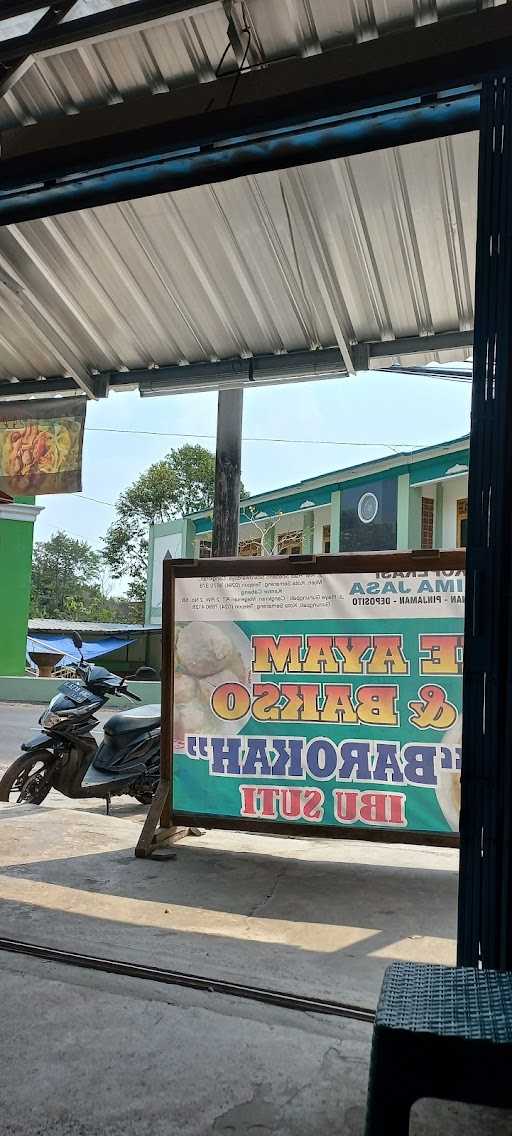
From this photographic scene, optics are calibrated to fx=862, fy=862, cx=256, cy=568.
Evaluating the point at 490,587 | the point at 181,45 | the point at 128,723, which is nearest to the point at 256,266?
the point at 181,45

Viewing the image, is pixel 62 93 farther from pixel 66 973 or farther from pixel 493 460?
pixel 66 973

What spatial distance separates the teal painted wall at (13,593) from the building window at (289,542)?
20.5 ft

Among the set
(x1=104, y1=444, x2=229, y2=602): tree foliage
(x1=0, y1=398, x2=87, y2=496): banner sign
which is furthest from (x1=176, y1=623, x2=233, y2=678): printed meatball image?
(x1=104, y1=444, x2=229, y2=602): tree foliage

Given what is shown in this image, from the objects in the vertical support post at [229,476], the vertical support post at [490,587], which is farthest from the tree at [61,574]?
the vertical support post at [490,587]

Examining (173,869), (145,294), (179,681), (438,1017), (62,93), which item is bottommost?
(173,869)

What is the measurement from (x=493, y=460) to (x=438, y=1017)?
1635mm

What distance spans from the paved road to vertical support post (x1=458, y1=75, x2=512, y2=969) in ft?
15.3

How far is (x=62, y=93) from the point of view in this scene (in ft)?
13.3

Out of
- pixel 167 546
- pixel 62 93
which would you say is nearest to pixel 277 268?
pixel 62 93

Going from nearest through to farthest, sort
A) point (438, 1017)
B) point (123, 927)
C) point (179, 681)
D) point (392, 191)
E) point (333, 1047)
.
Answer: point (438, 1017), point (333, 1047), point (123, 927), point (392, 191), point (179, 681)

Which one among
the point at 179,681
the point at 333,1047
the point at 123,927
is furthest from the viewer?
the point at 179,681

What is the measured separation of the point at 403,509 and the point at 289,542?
4890 millimetres

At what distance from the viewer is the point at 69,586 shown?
4816cm

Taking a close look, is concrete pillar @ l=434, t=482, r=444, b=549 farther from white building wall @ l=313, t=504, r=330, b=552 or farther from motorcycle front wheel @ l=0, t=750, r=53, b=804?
motorcycle front wheel @ l=0, t=750, r=53, b=804
